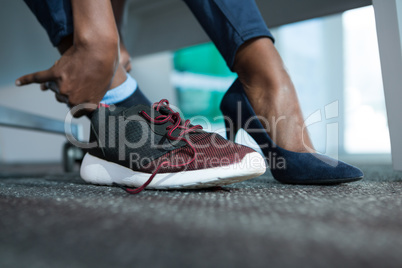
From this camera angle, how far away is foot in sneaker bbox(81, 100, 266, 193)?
0.45m

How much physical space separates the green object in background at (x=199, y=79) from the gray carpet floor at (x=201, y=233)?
2.49 m

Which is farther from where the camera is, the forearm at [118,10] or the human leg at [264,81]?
the forearm at [118,10]

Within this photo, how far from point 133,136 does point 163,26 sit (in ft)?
2.82

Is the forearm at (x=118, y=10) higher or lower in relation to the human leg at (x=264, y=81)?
higher

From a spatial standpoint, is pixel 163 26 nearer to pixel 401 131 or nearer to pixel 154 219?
pixel 401 131

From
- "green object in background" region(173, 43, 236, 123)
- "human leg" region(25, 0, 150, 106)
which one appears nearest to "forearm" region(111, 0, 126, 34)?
"human leg" region(25, 0, 150, 106)

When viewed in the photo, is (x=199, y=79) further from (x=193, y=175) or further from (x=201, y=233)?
(x=201, y=233)

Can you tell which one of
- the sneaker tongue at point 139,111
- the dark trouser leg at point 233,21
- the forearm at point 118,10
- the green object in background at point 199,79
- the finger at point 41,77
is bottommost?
the sneaker tongue at point 139,111

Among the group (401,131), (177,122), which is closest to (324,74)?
(401,131)

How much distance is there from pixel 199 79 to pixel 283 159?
2.37 meters

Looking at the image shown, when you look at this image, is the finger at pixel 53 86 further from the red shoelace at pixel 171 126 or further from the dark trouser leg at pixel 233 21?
the dark trouser leg at pixel 233 21

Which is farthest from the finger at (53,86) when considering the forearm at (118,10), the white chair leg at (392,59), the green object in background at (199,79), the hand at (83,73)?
the green object in background at (199,79)

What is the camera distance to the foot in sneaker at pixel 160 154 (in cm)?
45

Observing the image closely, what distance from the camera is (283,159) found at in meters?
0.56
